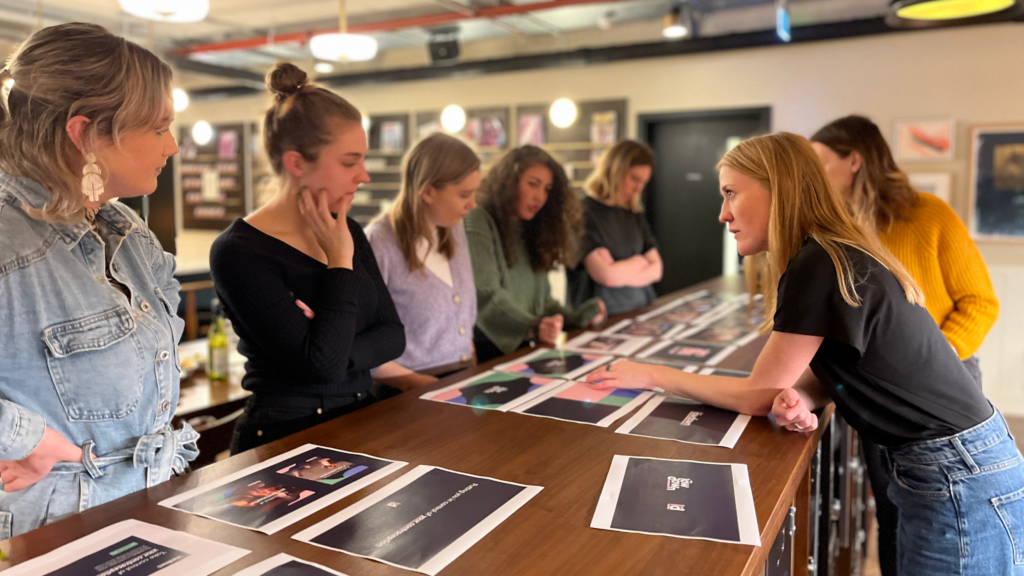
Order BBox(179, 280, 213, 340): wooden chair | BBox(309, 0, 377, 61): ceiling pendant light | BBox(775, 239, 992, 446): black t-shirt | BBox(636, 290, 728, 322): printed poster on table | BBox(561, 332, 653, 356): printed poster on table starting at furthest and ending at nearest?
BBox(179, 280, 213, 340): wooden chair, BBox(309, 0, 377, 61): ceiling pendant light, BBox(636, 290, 728, 322): printed poster on table, BBox(561, 332, 653, 356): printed poster on table, BBox(775, 239, 992, 446): black t-shirt

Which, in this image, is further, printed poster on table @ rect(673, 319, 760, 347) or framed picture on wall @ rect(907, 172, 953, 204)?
framed picture on wall @ rect(907, 172, 953, 204)

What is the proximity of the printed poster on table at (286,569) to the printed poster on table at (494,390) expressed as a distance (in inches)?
29.9

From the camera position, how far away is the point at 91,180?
1.16 meters

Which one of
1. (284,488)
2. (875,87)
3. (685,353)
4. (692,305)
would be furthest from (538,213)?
(875,87)

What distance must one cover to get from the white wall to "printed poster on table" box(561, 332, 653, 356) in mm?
4431

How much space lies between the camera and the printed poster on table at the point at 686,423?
1.47 metres

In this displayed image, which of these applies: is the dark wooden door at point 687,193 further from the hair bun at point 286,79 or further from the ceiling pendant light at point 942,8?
the hair bun at point 286,79

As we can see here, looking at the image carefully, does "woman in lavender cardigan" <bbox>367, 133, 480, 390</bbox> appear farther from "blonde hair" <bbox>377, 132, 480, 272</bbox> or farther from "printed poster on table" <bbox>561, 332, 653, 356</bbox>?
"printed poster on table" <bbox>561, 332, 653, 356</bbox>

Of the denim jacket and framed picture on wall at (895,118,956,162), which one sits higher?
framed picture on wall at (895,118,956,162)

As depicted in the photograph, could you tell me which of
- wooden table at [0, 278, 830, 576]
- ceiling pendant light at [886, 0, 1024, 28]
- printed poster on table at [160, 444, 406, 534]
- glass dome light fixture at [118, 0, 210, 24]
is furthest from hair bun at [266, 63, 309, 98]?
ceiling pendant light at [886, 0, 1024, 28]

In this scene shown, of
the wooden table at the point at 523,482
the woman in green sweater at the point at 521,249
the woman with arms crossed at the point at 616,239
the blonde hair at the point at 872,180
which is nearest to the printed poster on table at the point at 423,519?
the wooden table at the point at 523,482

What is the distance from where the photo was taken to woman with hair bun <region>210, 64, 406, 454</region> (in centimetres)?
157

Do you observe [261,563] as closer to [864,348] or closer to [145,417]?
[145,417]

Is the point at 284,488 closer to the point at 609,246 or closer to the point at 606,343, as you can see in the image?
the point at 606,343
